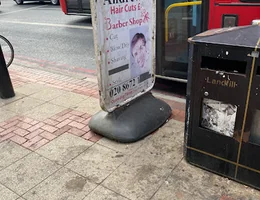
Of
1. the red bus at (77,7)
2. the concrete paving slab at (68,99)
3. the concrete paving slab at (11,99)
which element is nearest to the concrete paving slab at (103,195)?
the concrete paving slab at (68,99)

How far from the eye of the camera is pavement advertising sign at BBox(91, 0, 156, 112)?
277cm

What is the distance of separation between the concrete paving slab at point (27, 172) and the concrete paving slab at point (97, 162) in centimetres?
23

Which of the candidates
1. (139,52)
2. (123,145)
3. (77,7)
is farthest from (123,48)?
(77,7)

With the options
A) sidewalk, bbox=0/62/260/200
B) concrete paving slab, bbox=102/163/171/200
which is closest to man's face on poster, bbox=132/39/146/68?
sidewalk, bbox=0/62/260/200

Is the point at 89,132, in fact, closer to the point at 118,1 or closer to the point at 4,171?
the point at 4,171

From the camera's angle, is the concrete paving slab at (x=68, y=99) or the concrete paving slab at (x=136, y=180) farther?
the concrete paving slab at (x=68, y=99)

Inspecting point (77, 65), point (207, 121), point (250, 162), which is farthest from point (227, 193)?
point (77, 65)

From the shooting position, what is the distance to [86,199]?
7.95 ft

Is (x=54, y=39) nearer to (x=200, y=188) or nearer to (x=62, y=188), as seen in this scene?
(x=62, y=188)

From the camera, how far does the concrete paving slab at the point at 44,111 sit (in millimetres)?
3902

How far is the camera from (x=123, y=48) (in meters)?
3.06

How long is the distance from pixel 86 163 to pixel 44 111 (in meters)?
1.48

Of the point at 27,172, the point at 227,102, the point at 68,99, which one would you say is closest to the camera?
the point at 227,102

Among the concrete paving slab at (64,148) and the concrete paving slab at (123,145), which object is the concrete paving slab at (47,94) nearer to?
the concrete paving slab at (64,148)
